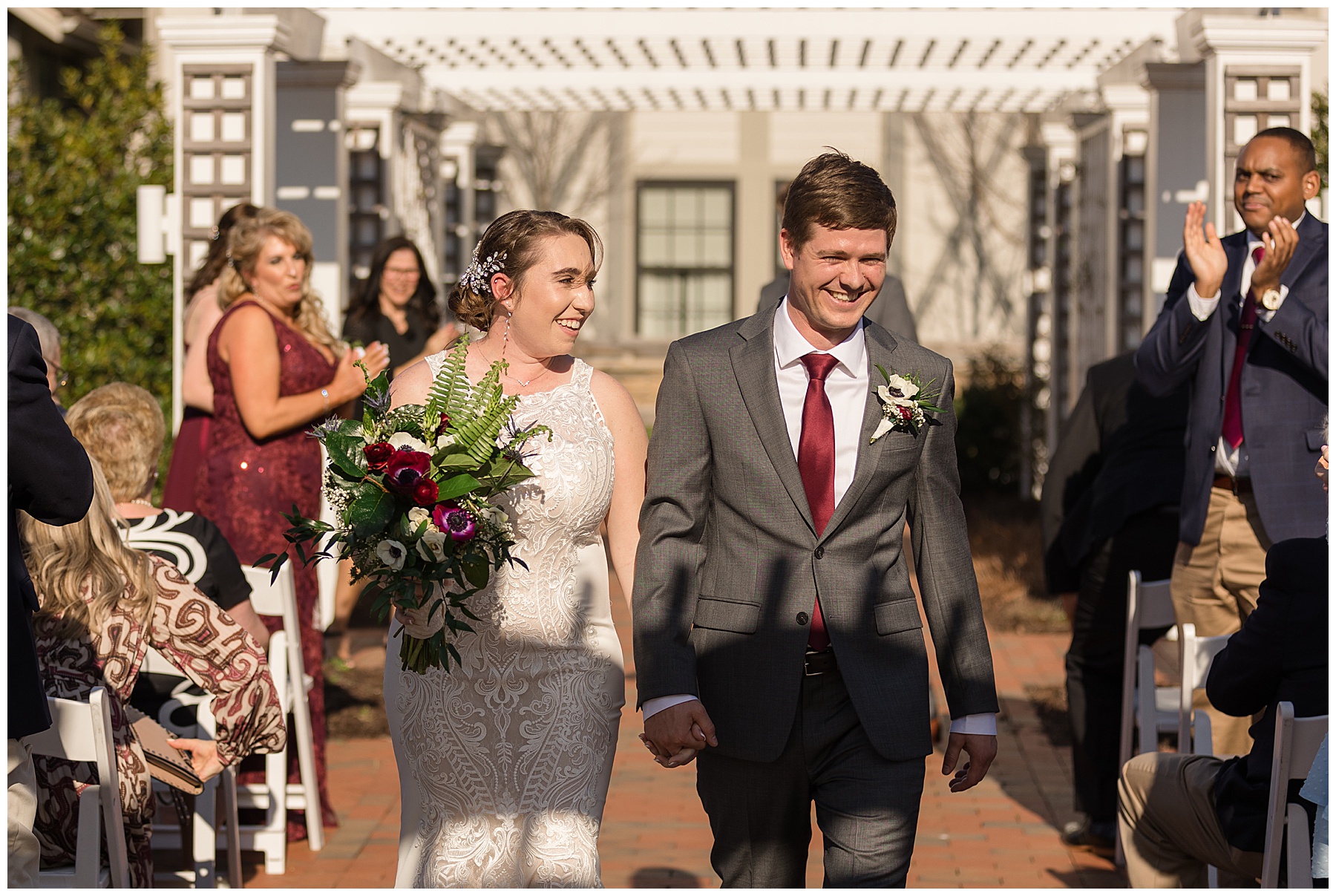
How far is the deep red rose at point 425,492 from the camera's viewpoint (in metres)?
2.95

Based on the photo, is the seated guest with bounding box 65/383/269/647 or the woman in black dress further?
the woman in black dress

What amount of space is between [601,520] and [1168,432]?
271 cm

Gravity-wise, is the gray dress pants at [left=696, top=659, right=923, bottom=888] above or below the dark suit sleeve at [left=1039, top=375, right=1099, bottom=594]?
below

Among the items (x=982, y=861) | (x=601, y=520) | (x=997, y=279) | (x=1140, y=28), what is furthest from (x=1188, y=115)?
(x=997, y=279)

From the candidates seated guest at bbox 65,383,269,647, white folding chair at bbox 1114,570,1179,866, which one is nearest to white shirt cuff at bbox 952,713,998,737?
white folding chair at bbox 1114,570,1179,866

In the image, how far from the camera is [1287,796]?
10.8 ft

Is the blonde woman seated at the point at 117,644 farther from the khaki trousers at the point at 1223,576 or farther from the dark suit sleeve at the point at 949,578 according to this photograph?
the khaki trousers at the point at 1223,576

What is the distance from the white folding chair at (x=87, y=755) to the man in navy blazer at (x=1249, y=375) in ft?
10.4

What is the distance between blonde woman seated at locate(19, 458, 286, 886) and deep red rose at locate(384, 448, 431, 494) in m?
1.20

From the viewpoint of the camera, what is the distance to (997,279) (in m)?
22.3

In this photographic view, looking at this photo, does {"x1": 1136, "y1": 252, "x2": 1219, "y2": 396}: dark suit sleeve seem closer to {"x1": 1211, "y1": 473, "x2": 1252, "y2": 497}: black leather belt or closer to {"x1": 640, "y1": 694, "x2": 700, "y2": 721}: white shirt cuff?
{"x1": 1211, "y1": 473, "x2": 1252, "y2": 497}: black leather belt

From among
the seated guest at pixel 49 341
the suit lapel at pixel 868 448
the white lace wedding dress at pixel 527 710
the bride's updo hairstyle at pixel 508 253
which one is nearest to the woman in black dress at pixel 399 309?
the seated guest at pixel 49 341

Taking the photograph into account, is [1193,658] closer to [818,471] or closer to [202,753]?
[818,471]

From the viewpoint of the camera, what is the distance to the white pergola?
33.8ft
